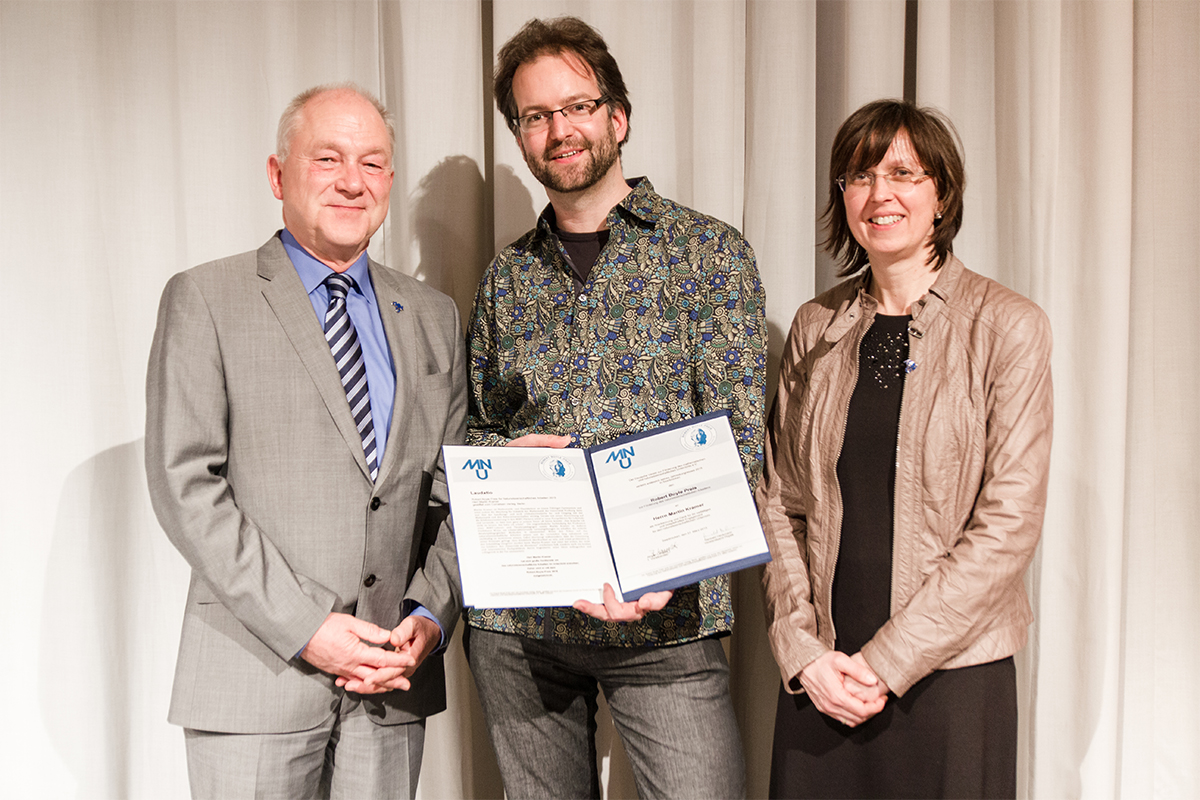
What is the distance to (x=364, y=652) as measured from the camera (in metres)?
1.60

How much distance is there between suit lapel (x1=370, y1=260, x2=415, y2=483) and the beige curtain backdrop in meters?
0.48

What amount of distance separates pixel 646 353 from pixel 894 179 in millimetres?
620

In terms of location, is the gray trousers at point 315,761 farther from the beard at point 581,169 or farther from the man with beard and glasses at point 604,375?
the beard at point 581,169

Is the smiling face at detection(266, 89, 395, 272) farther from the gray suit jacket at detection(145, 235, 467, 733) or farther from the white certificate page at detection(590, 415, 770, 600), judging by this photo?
the white certificate page at detection(590, 415, 770, 600)

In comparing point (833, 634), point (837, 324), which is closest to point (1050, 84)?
point (837, 324)

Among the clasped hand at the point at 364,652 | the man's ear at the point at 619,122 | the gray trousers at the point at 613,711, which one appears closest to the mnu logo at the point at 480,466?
the clasped hand at the point at 364,652

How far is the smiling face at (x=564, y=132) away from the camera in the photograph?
1.86m

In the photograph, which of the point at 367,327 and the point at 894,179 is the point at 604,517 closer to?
the point at 367,327

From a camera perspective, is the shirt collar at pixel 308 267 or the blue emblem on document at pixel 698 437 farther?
the shirt collar at pixel 308 267

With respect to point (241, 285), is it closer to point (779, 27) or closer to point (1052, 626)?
point (779, 27)

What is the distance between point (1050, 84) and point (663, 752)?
2.00m

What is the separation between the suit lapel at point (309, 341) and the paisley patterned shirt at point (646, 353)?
358mm

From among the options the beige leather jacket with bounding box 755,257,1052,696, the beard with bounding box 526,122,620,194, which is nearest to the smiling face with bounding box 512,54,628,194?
the beard with bounding box 526,122,620,194

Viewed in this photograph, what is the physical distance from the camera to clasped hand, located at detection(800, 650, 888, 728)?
1.64 meters
